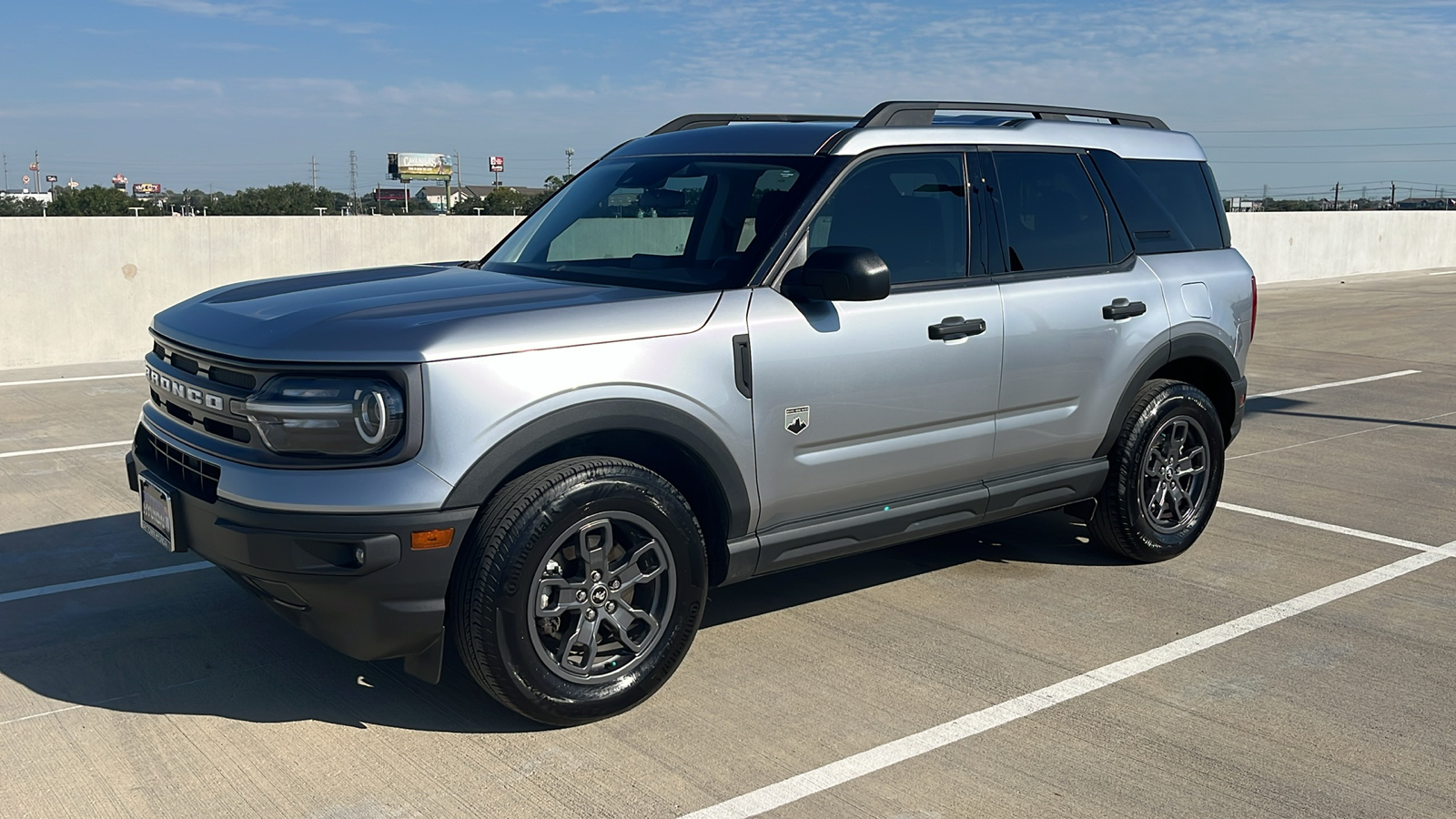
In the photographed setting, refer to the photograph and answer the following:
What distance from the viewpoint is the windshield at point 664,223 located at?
4578mm

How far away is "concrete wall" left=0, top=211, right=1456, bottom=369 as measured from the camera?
516 inches

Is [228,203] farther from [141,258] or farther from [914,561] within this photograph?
[914,561]

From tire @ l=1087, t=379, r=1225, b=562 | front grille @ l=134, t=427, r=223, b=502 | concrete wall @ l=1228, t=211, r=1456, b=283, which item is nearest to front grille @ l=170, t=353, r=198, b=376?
front grille @ l=134, t=427, r=223, b=502

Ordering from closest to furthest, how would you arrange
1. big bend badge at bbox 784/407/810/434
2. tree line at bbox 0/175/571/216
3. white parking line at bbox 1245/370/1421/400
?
big bend badge at bbox 784/407/810/434
white parking line at bbox 1245/370/1421/400
tree line at bbox 0/175/571/216

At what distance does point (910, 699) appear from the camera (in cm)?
427

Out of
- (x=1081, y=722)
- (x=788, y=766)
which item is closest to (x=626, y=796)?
(x=788, y=766)

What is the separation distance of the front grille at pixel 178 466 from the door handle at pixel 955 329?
2.55 metres

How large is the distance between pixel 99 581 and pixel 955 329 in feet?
12.6

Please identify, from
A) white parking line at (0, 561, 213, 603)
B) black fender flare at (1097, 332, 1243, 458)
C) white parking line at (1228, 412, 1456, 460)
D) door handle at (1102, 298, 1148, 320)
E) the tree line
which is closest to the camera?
white parking line at (0, 561, 213, 603)

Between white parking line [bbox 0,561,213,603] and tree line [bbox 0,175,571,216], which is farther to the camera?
tree line [bbox 0,175,571,216]

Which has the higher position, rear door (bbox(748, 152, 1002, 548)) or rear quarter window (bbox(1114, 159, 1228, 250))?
rear quarter window (bbox(1114, 159, 1228, 250))

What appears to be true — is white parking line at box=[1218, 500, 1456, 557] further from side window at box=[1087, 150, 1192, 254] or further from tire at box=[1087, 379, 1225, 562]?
side window at box=[1087, 150, 1192, 254]

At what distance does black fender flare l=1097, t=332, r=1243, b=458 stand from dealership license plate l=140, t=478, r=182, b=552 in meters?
3.76

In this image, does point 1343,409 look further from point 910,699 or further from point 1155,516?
point 910,699
